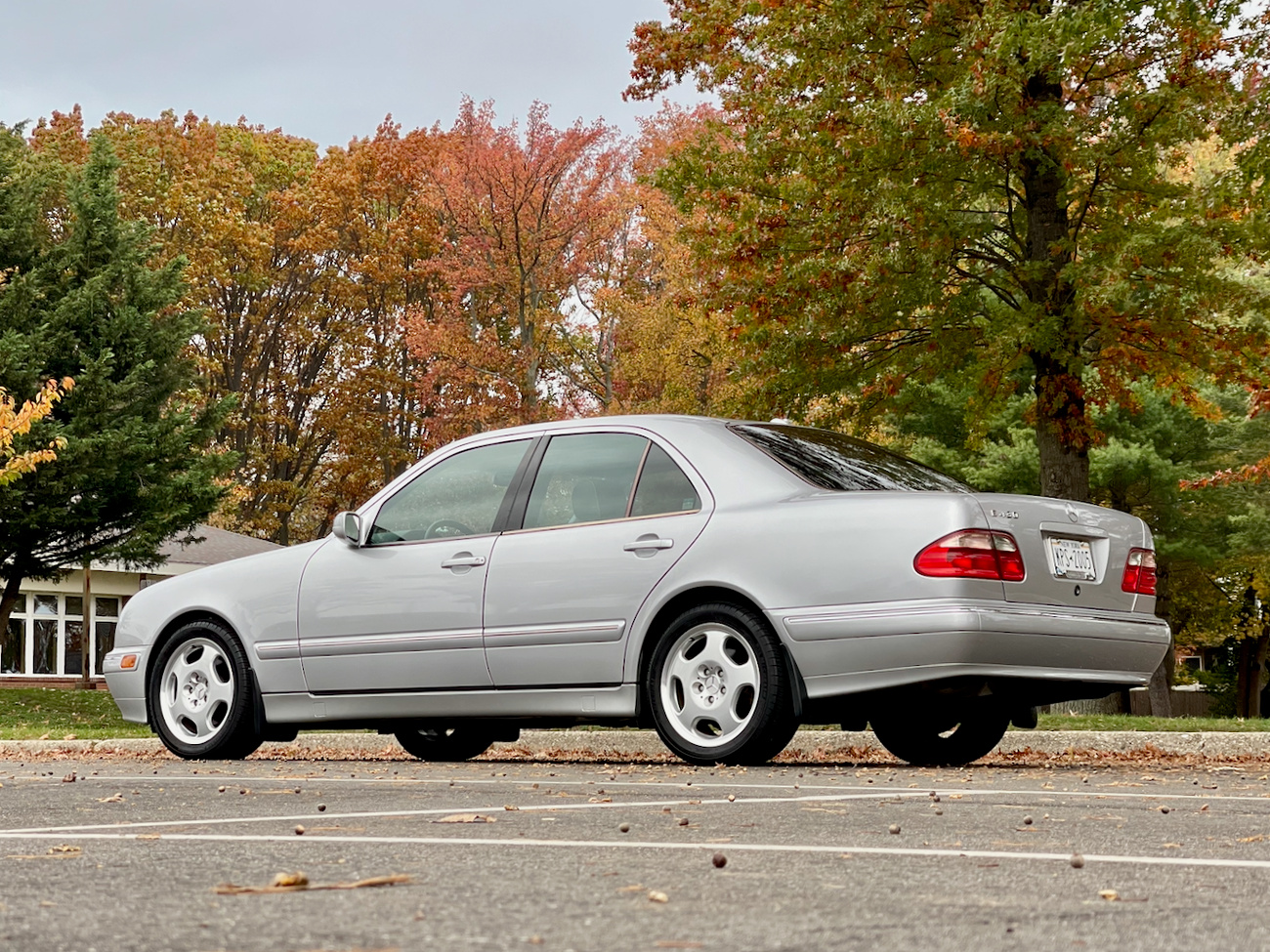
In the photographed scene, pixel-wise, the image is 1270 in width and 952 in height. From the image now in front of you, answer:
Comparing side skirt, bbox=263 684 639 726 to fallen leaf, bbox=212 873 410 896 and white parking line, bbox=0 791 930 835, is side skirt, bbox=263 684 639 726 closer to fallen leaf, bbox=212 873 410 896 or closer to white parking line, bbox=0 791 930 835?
white parking line, bbox=0 791 930 835

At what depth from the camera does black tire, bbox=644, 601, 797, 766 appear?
23.4 feet

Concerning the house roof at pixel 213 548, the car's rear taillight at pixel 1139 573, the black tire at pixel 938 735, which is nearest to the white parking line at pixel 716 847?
the car's rear taillight at pixel 1139 573

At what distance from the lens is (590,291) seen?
35.2 metres

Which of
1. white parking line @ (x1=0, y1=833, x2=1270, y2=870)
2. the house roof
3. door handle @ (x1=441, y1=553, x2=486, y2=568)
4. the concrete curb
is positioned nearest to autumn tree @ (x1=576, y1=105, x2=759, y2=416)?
the house roof

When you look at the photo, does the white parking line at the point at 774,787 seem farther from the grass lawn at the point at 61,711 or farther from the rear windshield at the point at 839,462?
the grass lawn at the point at 61,711

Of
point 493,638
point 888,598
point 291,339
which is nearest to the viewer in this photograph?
point 888,598

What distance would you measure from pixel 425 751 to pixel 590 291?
26.2 m

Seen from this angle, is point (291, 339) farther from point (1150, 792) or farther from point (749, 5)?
point (1150, 792)

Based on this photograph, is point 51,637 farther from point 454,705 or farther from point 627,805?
point 627,805

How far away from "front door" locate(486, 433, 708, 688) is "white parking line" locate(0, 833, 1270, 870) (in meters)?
3.13

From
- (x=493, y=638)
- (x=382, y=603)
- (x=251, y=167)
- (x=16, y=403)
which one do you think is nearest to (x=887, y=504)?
(x=493, y=638)

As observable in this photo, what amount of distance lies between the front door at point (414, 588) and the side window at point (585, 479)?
24 cm

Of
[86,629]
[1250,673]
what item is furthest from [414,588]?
[1250,673]

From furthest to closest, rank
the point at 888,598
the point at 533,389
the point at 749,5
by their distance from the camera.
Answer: the point at 533,389 < the point at 749,5 < the point at 888,598
